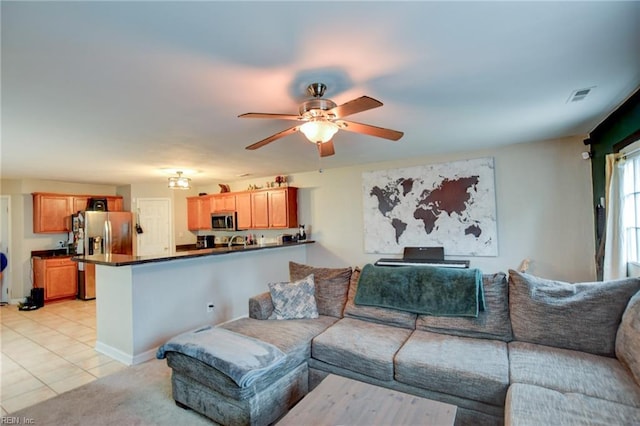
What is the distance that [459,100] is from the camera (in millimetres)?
2637

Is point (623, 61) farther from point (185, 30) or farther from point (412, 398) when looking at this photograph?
point (185, 30)

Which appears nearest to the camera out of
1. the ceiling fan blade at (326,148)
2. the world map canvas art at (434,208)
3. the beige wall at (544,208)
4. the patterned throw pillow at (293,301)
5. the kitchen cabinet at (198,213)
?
the ceiling fan blade at (326,148)

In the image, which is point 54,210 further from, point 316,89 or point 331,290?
point 316,89

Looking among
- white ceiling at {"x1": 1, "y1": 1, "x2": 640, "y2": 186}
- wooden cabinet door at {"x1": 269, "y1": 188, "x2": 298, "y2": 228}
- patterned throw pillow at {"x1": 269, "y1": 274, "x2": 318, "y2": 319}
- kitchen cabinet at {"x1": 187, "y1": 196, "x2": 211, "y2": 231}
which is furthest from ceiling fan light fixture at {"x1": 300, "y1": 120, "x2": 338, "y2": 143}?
kitchen cabinet at {"x1": 187, "y1": 196, "x2": 211, "y2": 231}

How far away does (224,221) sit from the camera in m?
6.90

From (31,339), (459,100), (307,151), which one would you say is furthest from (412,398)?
(31,339)

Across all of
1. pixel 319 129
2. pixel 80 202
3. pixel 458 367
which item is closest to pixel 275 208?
pixel 319 129

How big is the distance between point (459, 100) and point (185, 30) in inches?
83.8

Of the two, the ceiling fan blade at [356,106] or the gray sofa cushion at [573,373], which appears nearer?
the gray sofa cushion at [573,373]

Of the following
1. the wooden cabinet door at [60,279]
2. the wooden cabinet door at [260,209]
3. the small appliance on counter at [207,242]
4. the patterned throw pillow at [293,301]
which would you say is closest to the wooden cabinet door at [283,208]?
the wooden cabinet door at [260,209]

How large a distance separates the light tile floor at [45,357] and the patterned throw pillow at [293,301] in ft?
5.55

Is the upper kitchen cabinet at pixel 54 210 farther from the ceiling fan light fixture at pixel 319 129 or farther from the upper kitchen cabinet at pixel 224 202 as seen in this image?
the ceiling fan light fixture at pixel 319 129

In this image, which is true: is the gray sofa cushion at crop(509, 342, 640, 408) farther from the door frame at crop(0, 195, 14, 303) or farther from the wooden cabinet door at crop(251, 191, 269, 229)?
the door frame at crop(0, 195, 14, 303)

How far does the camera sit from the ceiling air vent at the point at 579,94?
2496 millimetres
